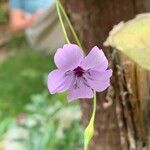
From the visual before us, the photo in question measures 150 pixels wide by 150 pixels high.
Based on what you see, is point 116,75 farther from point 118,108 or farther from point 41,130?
point 41,130

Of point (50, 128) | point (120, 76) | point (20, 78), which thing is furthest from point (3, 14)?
point (120, 76)

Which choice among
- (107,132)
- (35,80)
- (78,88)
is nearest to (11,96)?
(35,80)

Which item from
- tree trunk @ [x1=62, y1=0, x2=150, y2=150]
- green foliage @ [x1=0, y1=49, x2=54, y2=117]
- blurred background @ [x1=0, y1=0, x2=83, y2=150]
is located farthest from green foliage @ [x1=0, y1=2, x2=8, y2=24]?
tree trunk @ [x1=62, y1=0, x2=150, y2=150]

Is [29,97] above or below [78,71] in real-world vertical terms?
below

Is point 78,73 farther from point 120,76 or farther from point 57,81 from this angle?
point 120,76

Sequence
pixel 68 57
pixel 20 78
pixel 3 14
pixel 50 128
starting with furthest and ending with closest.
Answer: pixel 3 14 → pixel 20 78 → pixel 50 128 → pixel 68 57

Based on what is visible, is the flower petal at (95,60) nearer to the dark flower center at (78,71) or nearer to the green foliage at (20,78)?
the dark flower center at (78,71)
